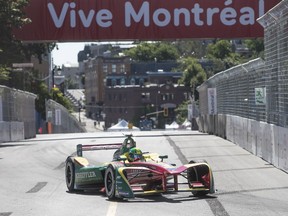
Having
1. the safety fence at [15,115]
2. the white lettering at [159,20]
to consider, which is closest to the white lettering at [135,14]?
the white lettering at [159,20]

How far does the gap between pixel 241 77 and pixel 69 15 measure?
1477cm

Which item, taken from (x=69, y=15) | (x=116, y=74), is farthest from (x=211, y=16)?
(x=116, y=74)

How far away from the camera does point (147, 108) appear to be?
440 feet

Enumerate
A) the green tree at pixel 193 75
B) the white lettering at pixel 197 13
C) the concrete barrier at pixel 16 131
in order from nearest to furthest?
the concrete barrier at pixel 16 131 → the white lettering at pixel 197 13 → the green tree at pixel 193 75

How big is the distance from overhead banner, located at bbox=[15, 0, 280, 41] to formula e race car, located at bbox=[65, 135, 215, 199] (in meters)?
23.6

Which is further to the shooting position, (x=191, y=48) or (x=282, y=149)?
(x=191, y=48)

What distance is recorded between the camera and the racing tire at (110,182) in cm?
1100

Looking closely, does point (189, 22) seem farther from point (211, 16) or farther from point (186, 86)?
point (186, 86)

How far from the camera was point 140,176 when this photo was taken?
11.1 metres

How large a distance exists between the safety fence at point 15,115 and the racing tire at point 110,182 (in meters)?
18.3

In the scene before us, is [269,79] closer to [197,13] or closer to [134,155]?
[134,155]

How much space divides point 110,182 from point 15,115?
2333 cm

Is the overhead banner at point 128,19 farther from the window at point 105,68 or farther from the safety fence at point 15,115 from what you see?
the window at point 105,68

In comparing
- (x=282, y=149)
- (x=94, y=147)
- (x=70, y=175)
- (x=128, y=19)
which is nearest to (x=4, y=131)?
(x=128, y=19)
